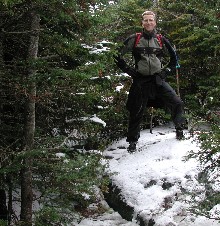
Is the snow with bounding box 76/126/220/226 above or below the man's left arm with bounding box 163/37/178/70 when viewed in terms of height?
below

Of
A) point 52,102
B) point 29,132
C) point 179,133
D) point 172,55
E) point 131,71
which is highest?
point 172,55

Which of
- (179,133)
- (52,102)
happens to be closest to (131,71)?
(179,133)

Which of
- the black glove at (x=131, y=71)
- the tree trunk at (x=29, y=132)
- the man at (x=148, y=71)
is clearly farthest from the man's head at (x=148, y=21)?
the tree trunk at (x=29, y=132)

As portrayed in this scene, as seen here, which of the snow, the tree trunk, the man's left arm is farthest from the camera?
the man's left arm

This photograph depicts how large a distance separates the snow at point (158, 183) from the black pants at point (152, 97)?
25.4 inches

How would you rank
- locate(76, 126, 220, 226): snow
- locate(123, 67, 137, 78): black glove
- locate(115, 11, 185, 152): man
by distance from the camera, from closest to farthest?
locate(76, 126, 220, 226): snow, locate(115, 11, 185, 152): man, locate(123, 67, 137, 78): black glove

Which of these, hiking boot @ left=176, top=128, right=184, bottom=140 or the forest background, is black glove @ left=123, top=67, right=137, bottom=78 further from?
hiking boot @ left=176, top=128, right=184, bottom=140

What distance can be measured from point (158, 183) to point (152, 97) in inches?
76.9

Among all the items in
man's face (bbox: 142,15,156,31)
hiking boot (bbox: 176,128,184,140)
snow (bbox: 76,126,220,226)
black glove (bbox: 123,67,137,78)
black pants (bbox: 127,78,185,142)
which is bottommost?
snow (bbox: 76,126,220,226)

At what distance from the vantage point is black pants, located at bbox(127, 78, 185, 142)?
7.54m

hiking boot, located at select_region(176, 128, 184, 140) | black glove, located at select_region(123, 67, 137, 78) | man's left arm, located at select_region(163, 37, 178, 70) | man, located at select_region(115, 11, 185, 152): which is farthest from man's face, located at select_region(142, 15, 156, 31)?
hiking boot, located at select_region(176, 128, 184, 140)

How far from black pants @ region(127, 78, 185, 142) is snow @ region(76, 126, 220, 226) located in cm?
65

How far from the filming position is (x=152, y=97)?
25.3 feet

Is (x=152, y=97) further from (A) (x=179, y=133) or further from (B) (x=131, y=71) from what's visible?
(A) (x=179, y=133)
